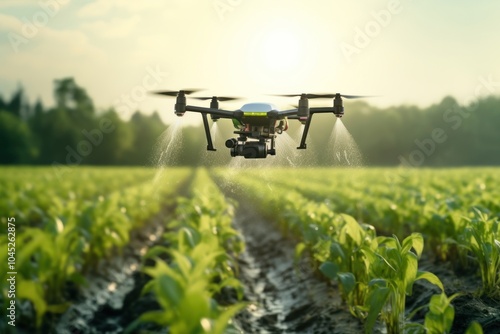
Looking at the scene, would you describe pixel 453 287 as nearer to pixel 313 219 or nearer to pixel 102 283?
pixel 313 219

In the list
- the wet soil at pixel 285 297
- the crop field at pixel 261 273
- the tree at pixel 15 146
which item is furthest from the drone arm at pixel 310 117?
the tree at pixel 15 146

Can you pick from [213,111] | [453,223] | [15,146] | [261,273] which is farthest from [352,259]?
[15,146]

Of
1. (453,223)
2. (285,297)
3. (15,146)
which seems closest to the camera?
(453,223)

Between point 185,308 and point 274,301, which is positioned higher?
point 185,308

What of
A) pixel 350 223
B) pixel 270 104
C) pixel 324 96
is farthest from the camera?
pixel 350 223

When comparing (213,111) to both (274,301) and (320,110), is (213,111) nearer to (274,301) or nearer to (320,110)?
(320,110)

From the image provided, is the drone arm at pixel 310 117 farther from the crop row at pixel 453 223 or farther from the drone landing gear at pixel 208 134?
the drone landing gear at pixel 208 134

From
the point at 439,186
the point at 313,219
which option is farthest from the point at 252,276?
the point at 439,186
